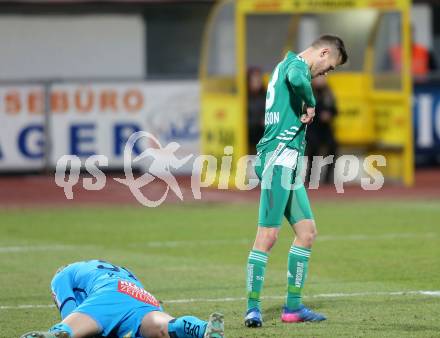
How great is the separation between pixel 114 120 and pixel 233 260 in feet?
Answer: 33.7

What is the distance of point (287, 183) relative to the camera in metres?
9.30

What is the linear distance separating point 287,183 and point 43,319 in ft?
7.11

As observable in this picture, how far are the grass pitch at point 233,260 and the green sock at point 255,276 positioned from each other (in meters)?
0.23

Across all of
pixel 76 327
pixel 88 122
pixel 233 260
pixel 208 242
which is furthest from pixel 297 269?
pixel 88 122

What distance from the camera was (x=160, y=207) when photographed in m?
18.9

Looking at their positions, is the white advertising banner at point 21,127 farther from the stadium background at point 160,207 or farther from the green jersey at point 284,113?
the green jersey at point 284,113

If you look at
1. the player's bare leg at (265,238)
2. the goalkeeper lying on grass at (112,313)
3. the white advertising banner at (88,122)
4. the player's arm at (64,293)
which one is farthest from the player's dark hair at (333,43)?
the white advertising banner at (88,122)

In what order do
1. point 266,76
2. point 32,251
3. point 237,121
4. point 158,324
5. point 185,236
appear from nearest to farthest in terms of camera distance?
point 158,324 → point 32,251 → point 185,236 → point 237,121 → point 266,76

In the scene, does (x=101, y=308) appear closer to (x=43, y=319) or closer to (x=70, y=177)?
(x=43, y=319)

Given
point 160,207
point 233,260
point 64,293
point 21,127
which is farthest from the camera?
point 21,127

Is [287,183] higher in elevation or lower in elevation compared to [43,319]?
higher

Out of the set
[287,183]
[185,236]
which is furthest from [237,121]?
[287,183]

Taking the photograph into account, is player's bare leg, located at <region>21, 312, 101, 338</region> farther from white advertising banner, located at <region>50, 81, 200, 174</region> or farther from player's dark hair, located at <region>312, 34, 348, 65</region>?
white advertising banner, located at <region>50, 81, 200, 174</region>

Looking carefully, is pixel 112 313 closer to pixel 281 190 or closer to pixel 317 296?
pixel 281 190
